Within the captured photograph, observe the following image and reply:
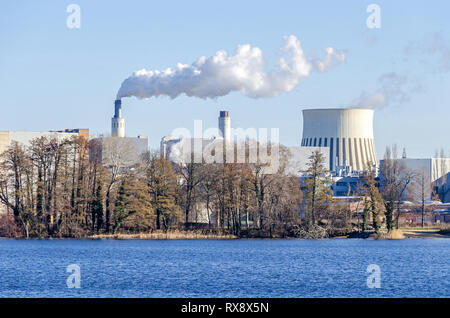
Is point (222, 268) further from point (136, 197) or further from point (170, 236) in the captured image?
point (136, 197)

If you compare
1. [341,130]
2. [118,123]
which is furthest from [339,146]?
[118,123]

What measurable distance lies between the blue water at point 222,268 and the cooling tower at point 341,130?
4009cm

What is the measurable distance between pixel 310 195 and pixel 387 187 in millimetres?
10594

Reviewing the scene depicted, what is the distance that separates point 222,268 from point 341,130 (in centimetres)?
6001

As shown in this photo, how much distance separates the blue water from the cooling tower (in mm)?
40085

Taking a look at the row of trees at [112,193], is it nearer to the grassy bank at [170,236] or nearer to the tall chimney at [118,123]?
the grassy bank at [170,236]

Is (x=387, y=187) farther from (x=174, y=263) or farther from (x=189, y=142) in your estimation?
(x=189, y=142)

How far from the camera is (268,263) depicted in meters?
45.2

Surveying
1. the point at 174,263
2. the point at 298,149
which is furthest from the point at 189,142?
the point at 174,263

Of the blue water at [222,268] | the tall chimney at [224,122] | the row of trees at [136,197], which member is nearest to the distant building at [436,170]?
the tall chimney at [224,122]

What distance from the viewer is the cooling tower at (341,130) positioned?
100 metres

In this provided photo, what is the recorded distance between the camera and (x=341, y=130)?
101 metres

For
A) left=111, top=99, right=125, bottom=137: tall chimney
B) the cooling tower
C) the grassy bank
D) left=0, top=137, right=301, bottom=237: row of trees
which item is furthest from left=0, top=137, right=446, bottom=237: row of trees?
left=111, top=99, right=125, bottom=137: tall chimney
